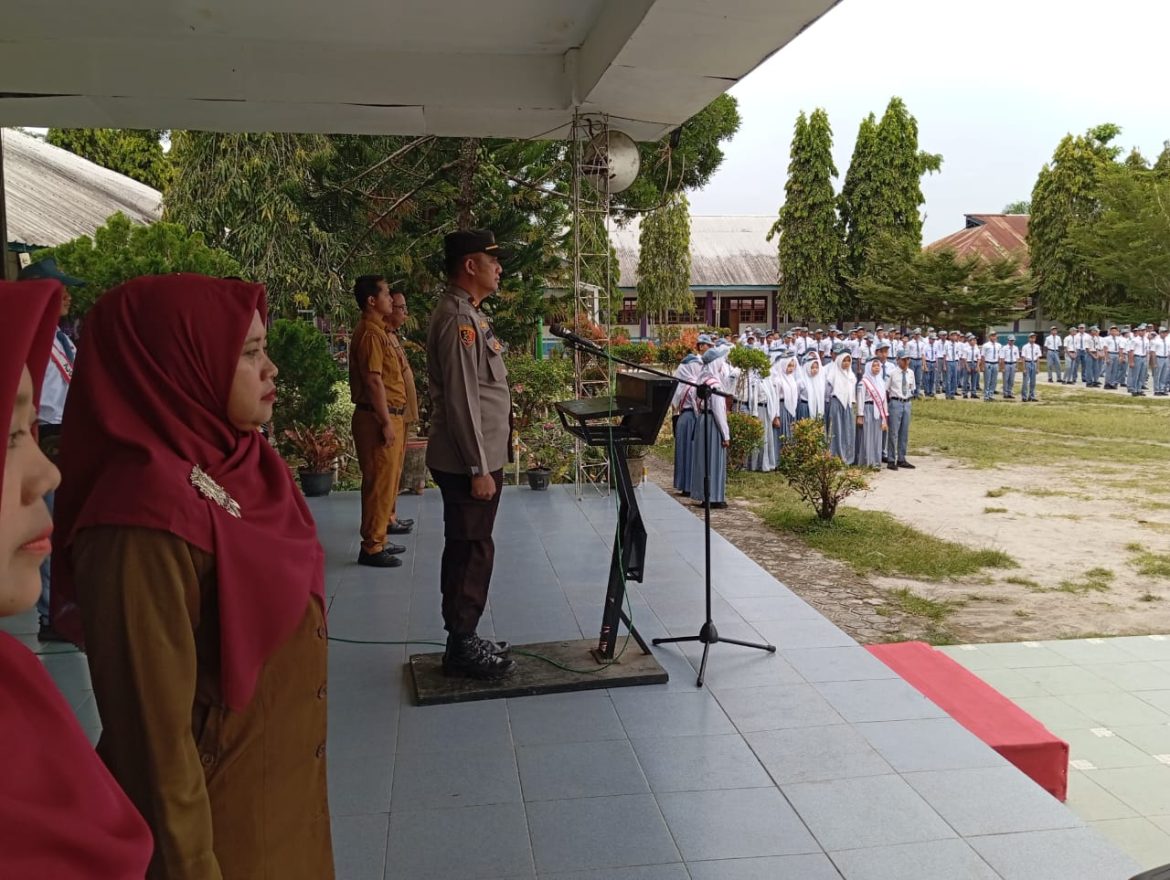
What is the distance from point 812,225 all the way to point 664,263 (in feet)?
21.1

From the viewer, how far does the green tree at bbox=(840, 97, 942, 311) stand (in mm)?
30641

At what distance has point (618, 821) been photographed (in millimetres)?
2646

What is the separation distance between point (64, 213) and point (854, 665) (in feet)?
38.7

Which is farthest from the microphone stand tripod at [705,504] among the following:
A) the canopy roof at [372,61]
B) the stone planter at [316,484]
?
the stone planter at [316,484]

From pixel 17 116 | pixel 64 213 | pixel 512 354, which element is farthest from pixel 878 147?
pixel 17 116

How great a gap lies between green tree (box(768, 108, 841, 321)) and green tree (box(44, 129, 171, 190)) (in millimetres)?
18626

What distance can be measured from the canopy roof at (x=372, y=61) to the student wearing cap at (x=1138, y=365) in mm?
19333

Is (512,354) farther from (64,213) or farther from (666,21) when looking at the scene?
(666,21)

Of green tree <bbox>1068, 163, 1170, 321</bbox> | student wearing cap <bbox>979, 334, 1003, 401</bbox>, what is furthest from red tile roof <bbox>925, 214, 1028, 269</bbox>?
student wearing cap <bbox>979, 334, 1003, 401</bbox>

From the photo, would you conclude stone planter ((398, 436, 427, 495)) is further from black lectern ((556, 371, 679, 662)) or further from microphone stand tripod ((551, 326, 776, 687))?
black lectern ((556, 371, 679, 662))

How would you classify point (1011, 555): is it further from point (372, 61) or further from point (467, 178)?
point (467, 178)

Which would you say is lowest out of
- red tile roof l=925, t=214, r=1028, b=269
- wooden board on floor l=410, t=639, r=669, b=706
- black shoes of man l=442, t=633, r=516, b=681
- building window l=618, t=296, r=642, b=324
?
wooden board on floor l=410, t=639, r=669, b=706

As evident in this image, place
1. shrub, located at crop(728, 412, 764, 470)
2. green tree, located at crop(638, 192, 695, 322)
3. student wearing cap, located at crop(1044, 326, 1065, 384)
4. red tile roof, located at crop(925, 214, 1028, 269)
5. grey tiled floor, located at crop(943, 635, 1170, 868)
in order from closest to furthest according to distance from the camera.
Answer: grey tiled floor, located at crop(943, 635, 1170, 868) < shrub, located at crop(728, 412, 764, 470) < student wearing cap, located at crop(1044, 326, 1065, 384) < green tree, located at crop(638, 192, 695, 322) < red tile roof, located at crop(925, 214, 1028, 269)

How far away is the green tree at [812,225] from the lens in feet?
102
